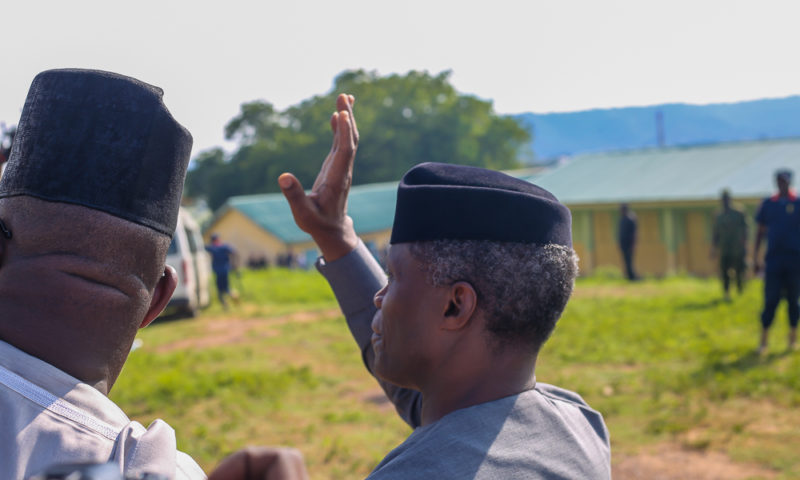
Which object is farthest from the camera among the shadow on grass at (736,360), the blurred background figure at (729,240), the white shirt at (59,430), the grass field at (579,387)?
the blurred background figure at (729,240)

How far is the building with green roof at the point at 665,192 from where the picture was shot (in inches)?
895

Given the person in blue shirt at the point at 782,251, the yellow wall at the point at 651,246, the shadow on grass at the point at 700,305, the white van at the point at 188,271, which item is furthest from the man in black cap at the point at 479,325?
the yellow wall at the point at 651,246

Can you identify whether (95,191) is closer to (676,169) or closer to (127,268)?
(127,268)

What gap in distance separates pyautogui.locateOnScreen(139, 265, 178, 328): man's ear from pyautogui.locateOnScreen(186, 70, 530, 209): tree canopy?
31.3 metres

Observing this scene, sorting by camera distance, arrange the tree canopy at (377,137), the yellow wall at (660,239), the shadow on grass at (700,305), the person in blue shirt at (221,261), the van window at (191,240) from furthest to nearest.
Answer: the tree canopy at (377,137) < the yellow wall at (660,239) < the van window at (191,240) < the person in blue shirt at (221,261) < the shadow on grass at (700,305)

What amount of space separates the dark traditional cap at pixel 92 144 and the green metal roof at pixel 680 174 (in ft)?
65.5

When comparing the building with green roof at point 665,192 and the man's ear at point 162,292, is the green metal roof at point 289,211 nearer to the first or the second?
the building with green roof at point 665,192

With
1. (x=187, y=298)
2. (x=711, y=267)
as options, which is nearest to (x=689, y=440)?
(x=187, y=298)

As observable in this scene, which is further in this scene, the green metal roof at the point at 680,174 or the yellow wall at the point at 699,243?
the yellow wall at the point at 699,243

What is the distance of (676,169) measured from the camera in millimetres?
25078

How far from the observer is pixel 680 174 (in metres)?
24.6

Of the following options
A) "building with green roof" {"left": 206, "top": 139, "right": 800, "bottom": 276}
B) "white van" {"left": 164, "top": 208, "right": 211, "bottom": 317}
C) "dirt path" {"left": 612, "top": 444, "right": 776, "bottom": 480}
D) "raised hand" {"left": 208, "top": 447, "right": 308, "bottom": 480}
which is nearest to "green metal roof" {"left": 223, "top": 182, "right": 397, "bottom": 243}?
"building with green roof" {"left": 206, "top": 139, "right": 800, "bottom": 276}

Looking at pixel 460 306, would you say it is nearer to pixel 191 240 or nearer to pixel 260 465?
pixel 260 465

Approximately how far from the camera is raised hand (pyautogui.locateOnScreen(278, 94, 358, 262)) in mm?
2039
